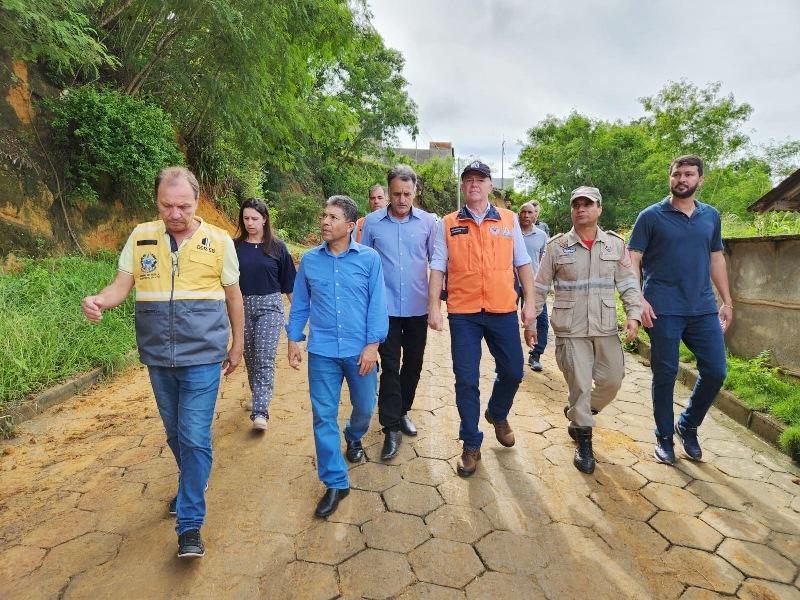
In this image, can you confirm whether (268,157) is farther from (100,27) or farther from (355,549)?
(355,549)

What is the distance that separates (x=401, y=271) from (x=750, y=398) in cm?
353

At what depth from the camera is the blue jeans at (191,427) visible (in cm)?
235

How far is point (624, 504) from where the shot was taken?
287 cm

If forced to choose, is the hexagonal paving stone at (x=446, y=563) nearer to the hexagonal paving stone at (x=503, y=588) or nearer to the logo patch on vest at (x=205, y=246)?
the hexagonal paving stone at (x=503, y=588)

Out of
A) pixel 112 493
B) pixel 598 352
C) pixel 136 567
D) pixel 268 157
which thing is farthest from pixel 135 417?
pixel 268 157

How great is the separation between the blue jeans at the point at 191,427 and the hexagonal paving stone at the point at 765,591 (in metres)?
2.63

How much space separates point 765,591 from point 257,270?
148 inches

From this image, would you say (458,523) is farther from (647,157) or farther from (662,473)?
(647,157)

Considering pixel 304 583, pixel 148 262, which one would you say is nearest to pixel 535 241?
pixel 148 262

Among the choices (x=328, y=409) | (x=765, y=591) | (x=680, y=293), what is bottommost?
(x=765, y=591)

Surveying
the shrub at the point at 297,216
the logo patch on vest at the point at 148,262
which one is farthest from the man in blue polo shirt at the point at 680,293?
the shrub at the point at 297,216

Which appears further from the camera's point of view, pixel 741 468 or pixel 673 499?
pixel 741 468

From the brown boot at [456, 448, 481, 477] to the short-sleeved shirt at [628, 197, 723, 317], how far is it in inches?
67.0

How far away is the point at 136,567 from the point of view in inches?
90.4
